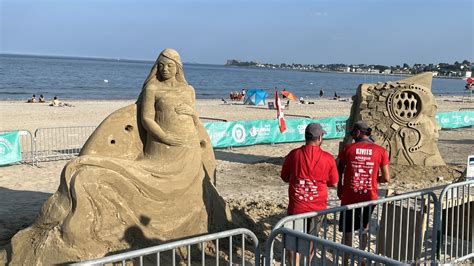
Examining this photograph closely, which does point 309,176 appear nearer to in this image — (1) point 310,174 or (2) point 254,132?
(1) point 310,174

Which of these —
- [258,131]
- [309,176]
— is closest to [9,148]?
[258,131]

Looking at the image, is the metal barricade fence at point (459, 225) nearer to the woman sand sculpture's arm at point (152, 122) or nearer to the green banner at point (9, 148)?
the woman sand sculpture's arm at point (152, 122)

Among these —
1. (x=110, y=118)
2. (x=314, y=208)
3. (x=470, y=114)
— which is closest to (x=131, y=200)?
(x=110, y=118)

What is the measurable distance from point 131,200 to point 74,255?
95 cm

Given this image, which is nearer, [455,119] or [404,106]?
[404,106]

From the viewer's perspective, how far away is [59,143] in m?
18.2

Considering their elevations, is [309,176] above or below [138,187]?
above

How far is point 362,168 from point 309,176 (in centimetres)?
96

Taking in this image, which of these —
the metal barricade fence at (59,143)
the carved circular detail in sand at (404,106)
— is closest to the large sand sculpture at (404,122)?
the carved circular detail in sand at (404,106)

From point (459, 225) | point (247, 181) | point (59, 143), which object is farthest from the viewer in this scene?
point (59, 143)

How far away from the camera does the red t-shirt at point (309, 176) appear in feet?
18.4

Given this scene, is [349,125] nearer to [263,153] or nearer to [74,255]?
[263,153]

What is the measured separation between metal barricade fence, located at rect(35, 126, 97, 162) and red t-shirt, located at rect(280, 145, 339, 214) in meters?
11.2

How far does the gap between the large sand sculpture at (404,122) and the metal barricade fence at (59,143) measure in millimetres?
8816
